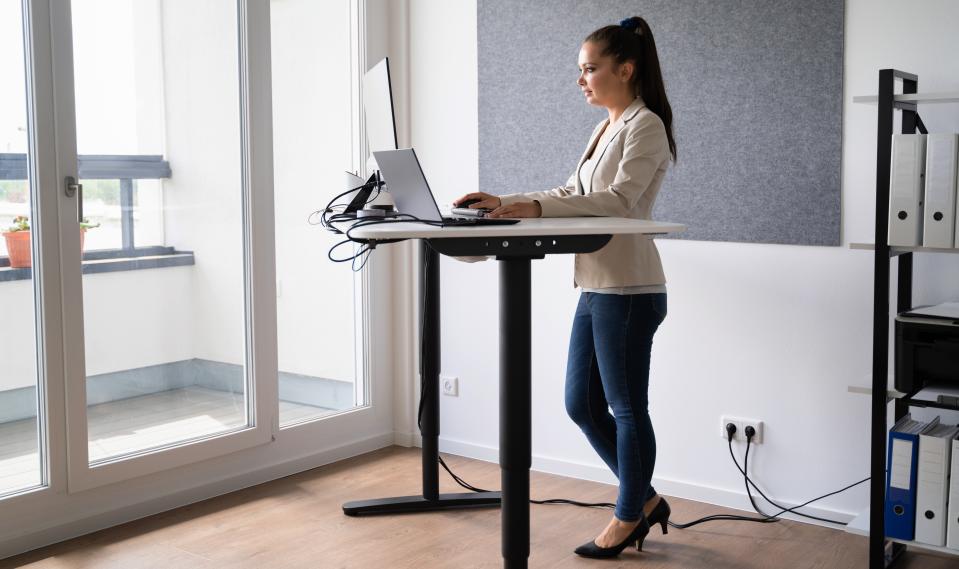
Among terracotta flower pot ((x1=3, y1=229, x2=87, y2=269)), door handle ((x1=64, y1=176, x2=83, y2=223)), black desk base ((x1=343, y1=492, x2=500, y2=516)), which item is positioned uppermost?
door handle ((x1=64, y1=176, x2=83, y2=223))

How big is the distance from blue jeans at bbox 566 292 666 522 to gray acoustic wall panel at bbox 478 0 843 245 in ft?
2.32

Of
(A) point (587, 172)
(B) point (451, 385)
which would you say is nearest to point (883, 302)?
(A) point (587, 172)

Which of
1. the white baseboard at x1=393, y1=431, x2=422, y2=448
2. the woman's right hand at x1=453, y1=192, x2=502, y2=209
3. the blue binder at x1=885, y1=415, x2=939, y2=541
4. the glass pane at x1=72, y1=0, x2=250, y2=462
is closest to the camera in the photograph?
the woman's right hand at x1=453, y1=192, x2=502, y2=209

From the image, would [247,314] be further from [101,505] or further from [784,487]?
[784,487]

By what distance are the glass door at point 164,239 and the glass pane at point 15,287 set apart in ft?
0.36

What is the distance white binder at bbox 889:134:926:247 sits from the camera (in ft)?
7.81

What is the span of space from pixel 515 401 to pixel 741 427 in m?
1.31

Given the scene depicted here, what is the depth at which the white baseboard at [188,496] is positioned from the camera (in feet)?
8.85

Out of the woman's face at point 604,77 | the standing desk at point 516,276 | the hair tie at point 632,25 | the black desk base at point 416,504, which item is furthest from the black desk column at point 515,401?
the black desk base at point 416,504

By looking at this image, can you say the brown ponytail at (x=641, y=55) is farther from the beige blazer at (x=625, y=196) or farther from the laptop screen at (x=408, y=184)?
the laptop screen at (x=408, y=184)

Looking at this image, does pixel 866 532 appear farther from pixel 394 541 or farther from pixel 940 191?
pixel 394 541

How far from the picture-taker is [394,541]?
2.77 m

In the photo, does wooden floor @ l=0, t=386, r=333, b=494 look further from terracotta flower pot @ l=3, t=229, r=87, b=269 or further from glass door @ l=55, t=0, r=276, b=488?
terracotta flower pot @ l=3, t=229, r=87, b=269

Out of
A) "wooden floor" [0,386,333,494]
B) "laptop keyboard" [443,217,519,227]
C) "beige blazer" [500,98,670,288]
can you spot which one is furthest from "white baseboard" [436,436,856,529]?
"laptop keyboard" [443,217,519,227]
